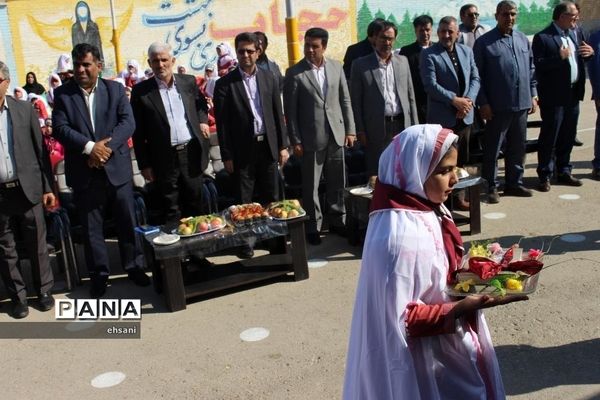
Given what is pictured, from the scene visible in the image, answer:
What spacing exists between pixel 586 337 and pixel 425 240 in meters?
2.54

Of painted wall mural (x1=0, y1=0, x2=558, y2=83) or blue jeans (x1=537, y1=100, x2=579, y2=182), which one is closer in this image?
blue jeans (x1=537, y1=100, x2=579, y2=182)

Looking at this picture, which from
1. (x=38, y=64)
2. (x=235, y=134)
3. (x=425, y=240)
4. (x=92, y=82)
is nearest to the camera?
(x=425, y=240)

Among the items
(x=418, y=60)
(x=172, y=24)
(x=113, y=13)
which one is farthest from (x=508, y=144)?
(x=172, y=24)

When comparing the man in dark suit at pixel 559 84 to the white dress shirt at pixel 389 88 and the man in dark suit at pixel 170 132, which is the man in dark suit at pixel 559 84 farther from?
the man in dark suit at pixel 170 132

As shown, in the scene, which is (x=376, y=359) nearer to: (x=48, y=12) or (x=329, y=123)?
(x=329, y=123)

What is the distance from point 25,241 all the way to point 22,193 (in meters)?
0.46

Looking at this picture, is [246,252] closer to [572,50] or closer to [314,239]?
[314,239]

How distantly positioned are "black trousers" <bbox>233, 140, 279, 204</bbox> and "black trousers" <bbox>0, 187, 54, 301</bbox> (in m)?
1.80

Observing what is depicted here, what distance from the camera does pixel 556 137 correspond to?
7.44 m

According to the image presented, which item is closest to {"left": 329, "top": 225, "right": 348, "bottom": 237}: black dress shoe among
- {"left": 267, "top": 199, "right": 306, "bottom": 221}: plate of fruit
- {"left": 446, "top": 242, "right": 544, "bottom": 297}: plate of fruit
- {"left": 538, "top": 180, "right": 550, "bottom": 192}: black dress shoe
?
{"left": 267, "top": 199, "right": 306, "bottom": 221}: plate of fruit

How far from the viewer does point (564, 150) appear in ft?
24.9

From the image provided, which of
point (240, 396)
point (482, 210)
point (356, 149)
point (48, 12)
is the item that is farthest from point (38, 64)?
point (240, 396)

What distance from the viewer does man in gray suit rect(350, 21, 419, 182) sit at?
641 centimetres

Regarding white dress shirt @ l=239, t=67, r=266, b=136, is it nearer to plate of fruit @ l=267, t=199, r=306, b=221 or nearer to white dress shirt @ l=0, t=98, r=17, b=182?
plate of fruit @ l=267, t=199, r=306, b=221
